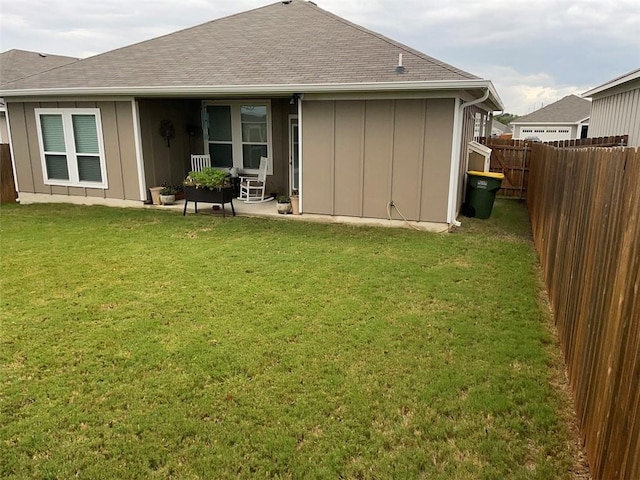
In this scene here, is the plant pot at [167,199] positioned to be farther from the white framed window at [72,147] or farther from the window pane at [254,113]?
the window pane at [254,113]

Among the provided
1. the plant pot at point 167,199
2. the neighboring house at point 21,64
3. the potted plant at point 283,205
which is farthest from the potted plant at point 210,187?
the neighboring house at point 21,64

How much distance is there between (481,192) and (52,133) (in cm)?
915

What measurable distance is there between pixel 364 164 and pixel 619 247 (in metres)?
6.08

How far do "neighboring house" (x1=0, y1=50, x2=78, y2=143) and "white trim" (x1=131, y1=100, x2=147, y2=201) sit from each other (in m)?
7.53

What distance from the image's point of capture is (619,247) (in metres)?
2.30

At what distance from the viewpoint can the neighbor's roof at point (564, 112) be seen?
28953mm

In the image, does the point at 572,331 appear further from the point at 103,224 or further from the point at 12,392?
the point at 103,224

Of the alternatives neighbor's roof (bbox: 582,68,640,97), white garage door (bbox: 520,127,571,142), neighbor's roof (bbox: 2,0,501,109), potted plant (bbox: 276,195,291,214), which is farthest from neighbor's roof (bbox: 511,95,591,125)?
potted plant (bbox: 276,195,291,214)

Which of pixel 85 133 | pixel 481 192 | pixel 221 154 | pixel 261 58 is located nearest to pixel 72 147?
pixel 85 133


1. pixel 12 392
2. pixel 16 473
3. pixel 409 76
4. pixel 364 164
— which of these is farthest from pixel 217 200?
pixel 16 473

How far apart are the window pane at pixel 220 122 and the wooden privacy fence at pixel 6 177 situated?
4.70 meters

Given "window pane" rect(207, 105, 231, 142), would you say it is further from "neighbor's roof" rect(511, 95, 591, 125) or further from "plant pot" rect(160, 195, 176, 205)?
"neighbor's roof" rect(511, 95, 591, 125)

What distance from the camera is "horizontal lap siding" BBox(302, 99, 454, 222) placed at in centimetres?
777

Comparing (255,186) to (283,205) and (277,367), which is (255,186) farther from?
(277,367)
